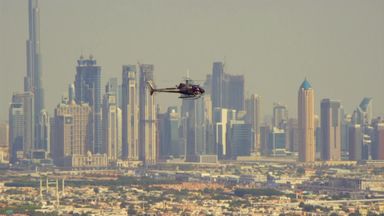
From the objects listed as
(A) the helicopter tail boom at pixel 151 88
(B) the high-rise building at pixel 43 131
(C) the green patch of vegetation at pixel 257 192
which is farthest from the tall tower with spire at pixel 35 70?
(A) the helicopter tail boom at pixel 151 88

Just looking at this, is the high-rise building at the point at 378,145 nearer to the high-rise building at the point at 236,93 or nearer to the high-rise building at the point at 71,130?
the high-rise building at the point at 236,93

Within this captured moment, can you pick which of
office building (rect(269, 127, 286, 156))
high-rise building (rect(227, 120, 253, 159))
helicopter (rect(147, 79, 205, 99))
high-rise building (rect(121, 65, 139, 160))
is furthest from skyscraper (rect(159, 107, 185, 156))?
helicopter (rect(147, 79, 205, 99))

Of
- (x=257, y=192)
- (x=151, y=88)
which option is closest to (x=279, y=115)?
(x=257, y=192)

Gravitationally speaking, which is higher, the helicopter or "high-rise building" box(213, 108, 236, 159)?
"high-rise building" box(213, 108, 236, 159)

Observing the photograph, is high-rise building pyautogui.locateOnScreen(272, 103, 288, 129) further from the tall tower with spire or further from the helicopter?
the helicopter

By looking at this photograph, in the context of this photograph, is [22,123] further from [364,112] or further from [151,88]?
[151,88]

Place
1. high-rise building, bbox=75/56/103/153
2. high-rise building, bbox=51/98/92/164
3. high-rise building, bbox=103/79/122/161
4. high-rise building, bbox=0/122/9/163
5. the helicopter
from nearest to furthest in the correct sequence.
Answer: the helicopter → high-rise building, bbox=51/98/92/164 → high-rise building, bbox=103/79/122/161 → high-rise building, bbox=0/122/9/163 → high-rise building, bbox=75/56/103/153
